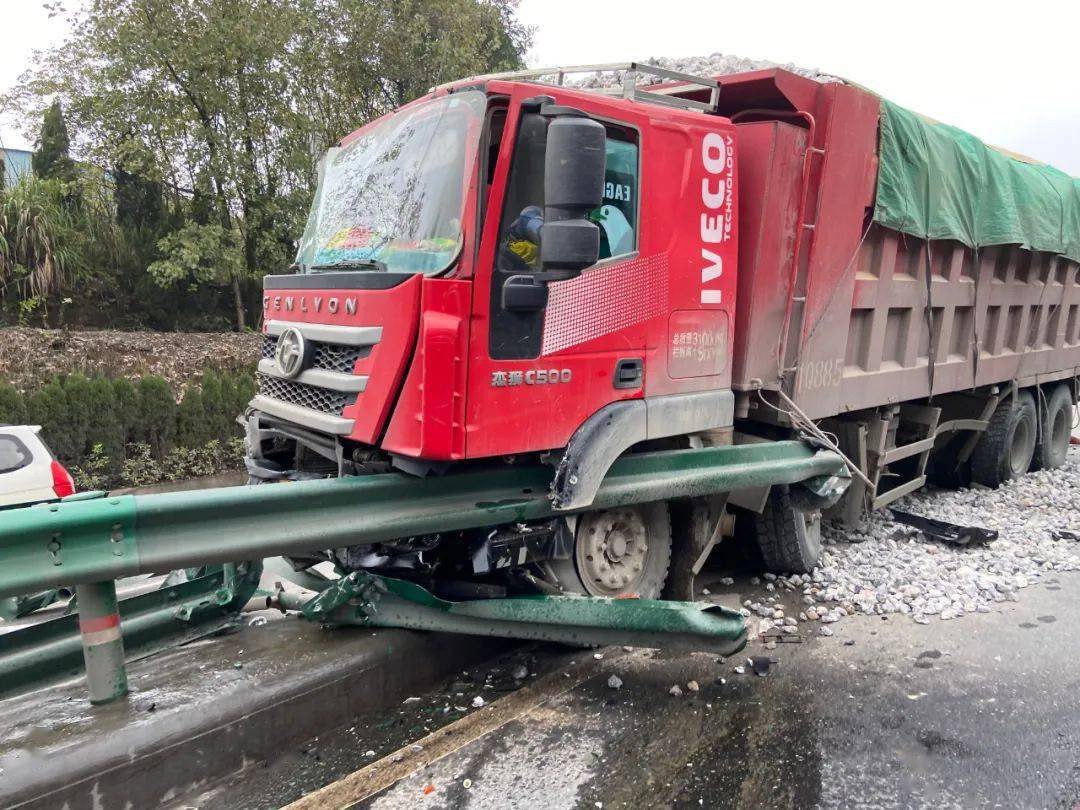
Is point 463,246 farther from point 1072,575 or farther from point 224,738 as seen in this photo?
point 1072,575

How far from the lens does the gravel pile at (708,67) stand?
425 cm

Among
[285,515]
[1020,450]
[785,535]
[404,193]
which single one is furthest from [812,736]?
[1020,450]

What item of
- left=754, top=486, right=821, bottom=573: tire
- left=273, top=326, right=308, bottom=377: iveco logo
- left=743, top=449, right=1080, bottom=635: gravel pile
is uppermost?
left=273, top=326, right=308, bottom=377: iveco logo

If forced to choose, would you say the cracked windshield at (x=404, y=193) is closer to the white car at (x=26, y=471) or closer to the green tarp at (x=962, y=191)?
Result: the green tarp at (x=962, y=191)

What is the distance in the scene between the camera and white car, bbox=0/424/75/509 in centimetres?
585

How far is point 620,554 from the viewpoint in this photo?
426cm

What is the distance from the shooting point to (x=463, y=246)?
3.14 metres

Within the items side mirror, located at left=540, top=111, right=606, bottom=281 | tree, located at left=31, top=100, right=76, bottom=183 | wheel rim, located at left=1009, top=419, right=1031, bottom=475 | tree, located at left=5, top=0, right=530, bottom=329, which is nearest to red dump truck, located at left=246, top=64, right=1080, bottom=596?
side mirror, located at left=540, top=111, right=606, bottom=281

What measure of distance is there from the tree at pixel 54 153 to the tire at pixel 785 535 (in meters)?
12.2

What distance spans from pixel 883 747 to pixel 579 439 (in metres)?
1.89

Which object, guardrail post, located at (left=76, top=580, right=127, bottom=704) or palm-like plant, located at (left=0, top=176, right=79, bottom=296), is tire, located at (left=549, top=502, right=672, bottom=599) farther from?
palm-like plant, located at (left=0, top=176, right=79, bottom=296)

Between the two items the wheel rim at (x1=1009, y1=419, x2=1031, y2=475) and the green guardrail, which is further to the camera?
the wheel rim at (x1=1009, y1=419, x2=1031, y2=475)

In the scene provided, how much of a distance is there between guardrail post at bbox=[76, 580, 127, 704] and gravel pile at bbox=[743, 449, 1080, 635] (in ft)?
11.1

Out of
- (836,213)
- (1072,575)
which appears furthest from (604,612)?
(1072,575)
